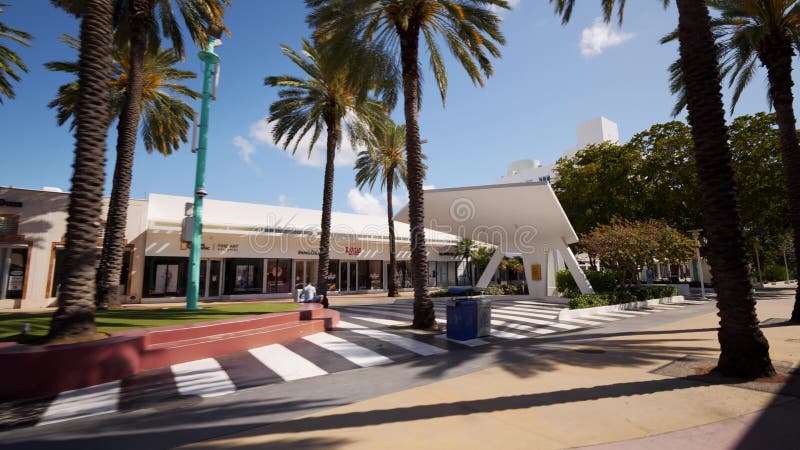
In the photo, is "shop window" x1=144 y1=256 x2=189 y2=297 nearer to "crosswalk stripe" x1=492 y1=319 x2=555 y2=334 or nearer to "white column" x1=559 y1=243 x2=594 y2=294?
"crosswalk stripe" x1=492 y1=319 x2=555 y2=334

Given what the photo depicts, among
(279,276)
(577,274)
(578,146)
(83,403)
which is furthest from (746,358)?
(578,146)

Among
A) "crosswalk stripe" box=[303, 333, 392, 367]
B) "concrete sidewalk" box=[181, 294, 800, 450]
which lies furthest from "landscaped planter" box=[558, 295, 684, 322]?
"crosswalk stripe" box=[303, 333, 392, 367]

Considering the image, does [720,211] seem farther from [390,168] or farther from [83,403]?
[390,168]

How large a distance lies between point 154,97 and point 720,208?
23.4 metres

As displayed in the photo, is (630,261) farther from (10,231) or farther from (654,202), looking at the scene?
(10,231)

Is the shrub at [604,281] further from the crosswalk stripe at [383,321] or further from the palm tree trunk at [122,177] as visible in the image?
the palm tree trunk at [122,177]

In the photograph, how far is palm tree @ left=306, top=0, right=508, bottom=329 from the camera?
12234mm

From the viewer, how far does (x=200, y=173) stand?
1384 cm

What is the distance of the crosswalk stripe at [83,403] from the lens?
5223 mm

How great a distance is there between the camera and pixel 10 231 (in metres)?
19.5

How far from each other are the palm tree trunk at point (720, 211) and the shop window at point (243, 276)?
26204 mm

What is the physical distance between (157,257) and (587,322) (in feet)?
77.2

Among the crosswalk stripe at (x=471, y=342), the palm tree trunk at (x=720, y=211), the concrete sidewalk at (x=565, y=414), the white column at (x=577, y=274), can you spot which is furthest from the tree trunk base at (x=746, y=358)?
the white column at (x=577, y=274)

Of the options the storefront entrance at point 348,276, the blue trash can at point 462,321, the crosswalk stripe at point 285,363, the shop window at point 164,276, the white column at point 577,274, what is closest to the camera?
the crosswalk stripe at point 285,363
